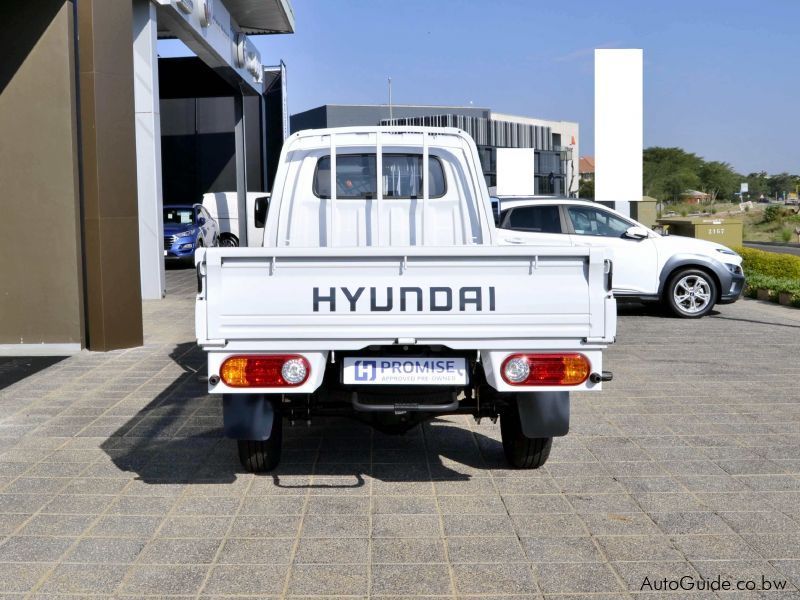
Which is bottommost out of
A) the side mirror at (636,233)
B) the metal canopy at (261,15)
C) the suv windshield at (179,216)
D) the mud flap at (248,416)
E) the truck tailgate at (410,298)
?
the mud flap at (248,416)

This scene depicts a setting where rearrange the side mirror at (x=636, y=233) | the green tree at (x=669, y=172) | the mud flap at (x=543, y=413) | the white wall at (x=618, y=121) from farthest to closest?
the green tree at (x=669, y=172) → the white wall at (x=618, y=121) → the side mirror at (x=636, y=233) → the mud flap at (x=543, y=413)

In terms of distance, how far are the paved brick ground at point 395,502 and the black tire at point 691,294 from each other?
546 centimetres

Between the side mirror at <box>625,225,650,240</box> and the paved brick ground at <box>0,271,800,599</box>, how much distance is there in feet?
17.7

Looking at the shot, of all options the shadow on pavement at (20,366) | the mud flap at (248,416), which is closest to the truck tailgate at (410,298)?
the mud flap at (248,416)

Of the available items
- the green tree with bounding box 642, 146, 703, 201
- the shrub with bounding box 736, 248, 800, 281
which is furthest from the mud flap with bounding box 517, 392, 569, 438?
the green tree with bounding box 642, 146, 703, 201

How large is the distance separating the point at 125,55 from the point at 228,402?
6760mm

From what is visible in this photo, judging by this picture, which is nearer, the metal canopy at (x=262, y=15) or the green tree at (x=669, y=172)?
the metal canopy at (x=262, y=15)

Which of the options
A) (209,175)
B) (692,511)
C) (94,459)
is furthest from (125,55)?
Result: (209,175)

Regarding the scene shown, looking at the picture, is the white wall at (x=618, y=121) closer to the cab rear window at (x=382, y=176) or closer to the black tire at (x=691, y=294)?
the black tire at (x=691, y=294)

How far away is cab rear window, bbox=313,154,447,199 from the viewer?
7367mm

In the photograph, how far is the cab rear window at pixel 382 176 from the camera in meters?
7.37

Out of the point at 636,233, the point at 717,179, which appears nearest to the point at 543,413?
the point at 636,233

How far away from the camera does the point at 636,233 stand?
14.0m

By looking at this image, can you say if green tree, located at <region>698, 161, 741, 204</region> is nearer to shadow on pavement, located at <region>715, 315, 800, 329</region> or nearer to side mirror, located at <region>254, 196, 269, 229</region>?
shadow on pavement, located at <region>715, 315, 800, 329</region>
